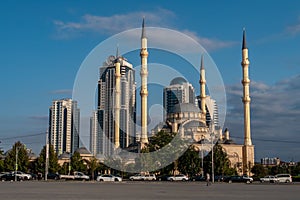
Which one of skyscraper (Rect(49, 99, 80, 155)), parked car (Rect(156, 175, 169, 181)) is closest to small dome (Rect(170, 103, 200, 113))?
parked car (Rect(156, 175, 169, 181))

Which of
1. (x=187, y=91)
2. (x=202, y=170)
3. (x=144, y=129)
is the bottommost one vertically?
(x=202, y=170)

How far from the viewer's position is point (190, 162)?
204 ft

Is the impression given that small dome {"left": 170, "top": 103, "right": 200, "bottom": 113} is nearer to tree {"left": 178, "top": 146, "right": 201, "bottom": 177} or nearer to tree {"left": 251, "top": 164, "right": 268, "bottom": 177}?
tree {"left": 251, "top": 164, "right": 268, "bottom": 177}

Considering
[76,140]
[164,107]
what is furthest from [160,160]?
[76,140]

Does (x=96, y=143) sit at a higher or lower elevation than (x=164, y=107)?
lower

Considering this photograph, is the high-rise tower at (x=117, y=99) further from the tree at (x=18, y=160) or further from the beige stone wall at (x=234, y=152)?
the beige stone wall at (x=234, y=152)

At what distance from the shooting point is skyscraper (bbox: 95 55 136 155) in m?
77.6

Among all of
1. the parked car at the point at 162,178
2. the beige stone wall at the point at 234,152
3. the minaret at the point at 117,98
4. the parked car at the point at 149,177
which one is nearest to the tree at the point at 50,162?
the minaret at the point at 117,98

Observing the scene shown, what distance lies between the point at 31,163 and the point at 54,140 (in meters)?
44.5

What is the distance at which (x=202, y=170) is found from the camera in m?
61.0

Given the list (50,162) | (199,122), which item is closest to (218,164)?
(199,122)

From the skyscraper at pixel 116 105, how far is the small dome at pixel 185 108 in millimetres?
9409

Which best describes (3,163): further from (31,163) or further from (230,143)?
(230,143)

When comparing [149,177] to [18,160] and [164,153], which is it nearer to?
[164,153]
